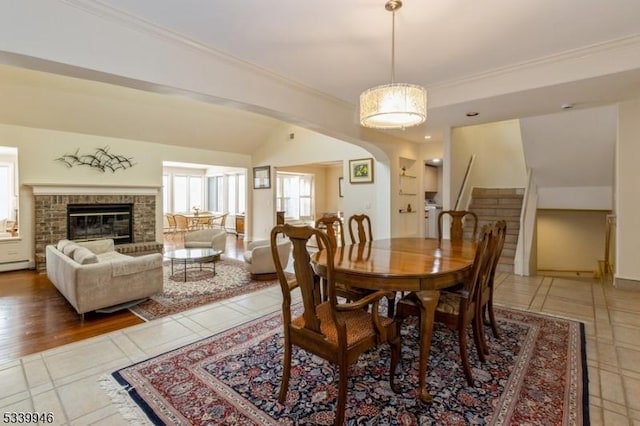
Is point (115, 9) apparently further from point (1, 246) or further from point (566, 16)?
point (1, 246)

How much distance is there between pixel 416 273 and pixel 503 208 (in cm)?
511

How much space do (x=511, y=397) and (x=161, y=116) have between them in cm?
668

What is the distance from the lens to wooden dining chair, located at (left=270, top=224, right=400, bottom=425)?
1.57 m

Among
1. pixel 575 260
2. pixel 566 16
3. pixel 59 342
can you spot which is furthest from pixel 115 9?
pixel 575 260

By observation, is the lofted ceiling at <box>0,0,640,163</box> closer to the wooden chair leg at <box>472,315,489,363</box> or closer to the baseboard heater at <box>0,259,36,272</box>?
the wooden chair leg at <box>472,315,489,363</box>

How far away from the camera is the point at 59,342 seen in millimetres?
2629

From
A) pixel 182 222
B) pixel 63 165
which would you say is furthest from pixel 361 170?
pixel 182 222

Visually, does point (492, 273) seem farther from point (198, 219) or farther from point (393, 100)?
point (198, 219)

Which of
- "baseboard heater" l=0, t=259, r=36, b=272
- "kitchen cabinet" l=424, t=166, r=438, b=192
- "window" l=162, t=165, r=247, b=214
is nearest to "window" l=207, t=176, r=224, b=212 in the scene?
"window" l=162, t=165, r=247, b=214

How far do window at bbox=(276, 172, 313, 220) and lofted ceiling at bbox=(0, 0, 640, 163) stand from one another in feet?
20.7

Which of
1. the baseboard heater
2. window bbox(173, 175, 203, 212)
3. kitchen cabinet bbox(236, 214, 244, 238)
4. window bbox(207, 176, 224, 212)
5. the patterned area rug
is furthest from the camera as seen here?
window bbox(207, 176, 224, 212)

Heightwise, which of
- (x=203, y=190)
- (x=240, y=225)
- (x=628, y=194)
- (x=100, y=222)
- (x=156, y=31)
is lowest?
(x=240, y=225)

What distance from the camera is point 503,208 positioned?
6.02 meters

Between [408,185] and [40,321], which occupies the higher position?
[408,185]
